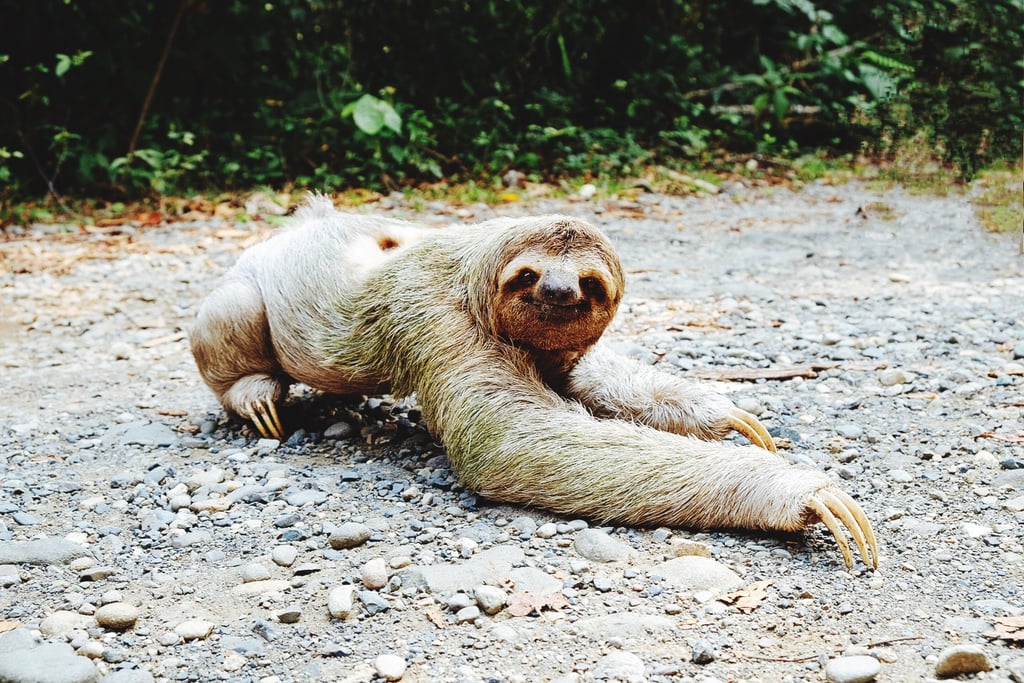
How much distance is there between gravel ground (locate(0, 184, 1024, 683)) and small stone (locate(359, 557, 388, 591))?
0.01 meters

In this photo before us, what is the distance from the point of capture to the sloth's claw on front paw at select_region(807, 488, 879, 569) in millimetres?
3553

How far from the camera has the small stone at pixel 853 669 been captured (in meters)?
2.89

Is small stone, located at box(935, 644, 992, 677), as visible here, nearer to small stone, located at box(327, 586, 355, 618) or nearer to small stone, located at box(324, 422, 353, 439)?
small stone, located at box(327, 586, 355, 618)

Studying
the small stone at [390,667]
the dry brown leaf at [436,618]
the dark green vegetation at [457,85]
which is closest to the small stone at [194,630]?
the small stone at [390,667]

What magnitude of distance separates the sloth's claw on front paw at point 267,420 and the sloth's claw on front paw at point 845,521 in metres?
2.79

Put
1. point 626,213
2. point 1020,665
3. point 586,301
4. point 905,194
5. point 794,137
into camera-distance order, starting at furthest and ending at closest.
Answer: point 794,137
point 905,194
point 626,213
point 586,301
point 1020,665

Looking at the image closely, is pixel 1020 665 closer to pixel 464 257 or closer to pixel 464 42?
pixel 464 257

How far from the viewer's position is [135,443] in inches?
205

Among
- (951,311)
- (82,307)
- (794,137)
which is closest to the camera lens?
(951,311)

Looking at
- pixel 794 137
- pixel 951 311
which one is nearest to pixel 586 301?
pixel 951 311

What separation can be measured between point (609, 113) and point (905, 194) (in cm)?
432

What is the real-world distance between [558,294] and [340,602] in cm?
149

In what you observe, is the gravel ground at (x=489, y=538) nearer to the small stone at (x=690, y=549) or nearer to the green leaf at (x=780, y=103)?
the small stone at (x=690, y=549)

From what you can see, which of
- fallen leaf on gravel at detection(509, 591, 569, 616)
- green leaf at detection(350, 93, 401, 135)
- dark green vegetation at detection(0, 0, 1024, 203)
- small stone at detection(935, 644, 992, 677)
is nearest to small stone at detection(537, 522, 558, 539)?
fallen leaf on gravel at detection(509, 591, 569, 616)
